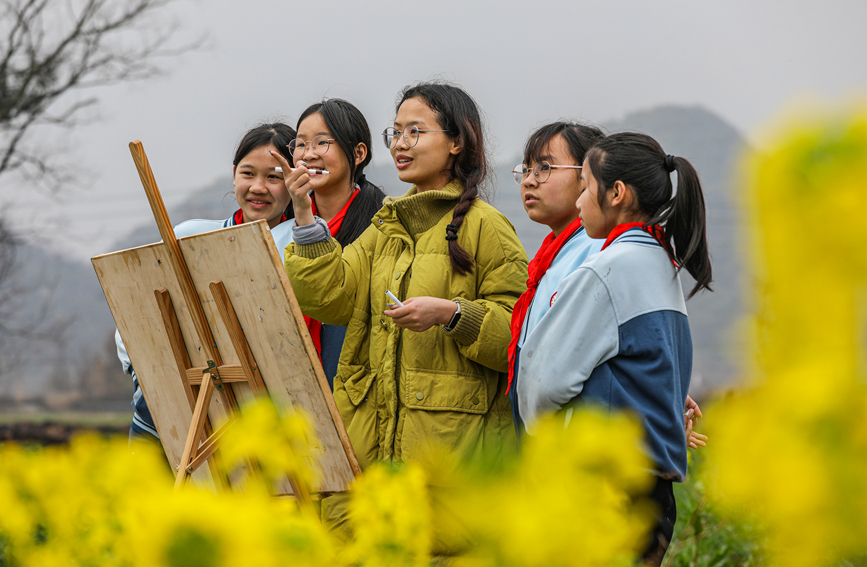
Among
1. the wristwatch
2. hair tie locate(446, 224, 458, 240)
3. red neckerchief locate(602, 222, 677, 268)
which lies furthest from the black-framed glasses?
red neckerchief locate(602, 222, 677, 268)

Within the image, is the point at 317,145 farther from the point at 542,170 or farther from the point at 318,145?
the point at 542,170

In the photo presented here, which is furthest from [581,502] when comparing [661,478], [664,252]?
[664,252]

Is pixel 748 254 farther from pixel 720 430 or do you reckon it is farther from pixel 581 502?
pixel 581 502

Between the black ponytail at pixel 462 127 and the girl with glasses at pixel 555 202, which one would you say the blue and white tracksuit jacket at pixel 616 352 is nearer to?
the girl with glasses at pixel 555 202

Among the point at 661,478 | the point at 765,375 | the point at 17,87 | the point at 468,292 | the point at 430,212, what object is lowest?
the point at 661,478

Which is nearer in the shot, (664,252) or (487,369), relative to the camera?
(664,252)

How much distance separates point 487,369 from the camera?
82.8 inches

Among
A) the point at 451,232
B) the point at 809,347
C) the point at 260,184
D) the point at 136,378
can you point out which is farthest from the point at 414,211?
the point at 809,347

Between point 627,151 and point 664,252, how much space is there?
11.4 inches

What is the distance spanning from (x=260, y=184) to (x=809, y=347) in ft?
8.09

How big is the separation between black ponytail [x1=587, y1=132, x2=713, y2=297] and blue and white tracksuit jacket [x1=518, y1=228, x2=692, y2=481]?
0.53ft

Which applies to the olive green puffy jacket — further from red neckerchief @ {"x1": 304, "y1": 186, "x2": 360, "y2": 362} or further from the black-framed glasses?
the black-framed glasses

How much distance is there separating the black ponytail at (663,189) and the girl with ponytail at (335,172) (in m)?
0.92

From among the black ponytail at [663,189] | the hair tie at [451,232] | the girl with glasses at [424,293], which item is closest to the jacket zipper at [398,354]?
the girl with glasses at [424,293]
